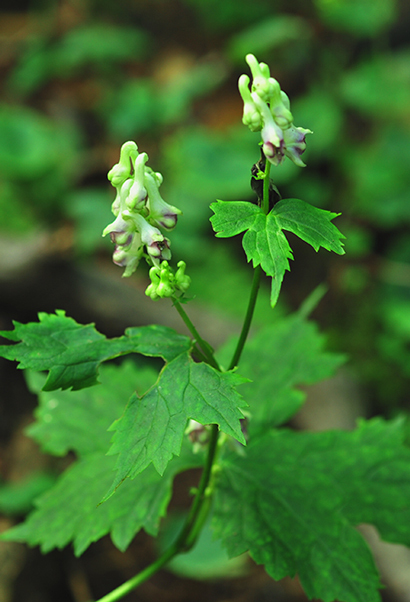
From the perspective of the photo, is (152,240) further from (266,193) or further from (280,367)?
(280,367)

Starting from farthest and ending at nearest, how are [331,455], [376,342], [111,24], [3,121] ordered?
[111,24] < [3,121] < [376,342] < [331,455]

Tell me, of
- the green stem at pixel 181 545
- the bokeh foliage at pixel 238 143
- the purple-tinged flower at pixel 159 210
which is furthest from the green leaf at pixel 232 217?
the bokeh foliage at pixel 238 143

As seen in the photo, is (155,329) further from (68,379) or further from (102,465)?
(102,465)

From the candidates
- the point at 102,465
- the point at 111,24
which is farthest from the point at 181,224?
the point at 111,24

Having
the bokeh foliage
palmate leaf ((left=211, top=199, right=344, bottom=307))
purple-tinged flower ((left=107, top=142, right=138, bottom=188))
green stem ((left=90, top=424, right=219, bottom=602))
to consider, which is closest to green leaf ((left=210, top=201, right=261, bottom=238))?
palmate leaf ((left=211, top=199, right=344, bottom=307))

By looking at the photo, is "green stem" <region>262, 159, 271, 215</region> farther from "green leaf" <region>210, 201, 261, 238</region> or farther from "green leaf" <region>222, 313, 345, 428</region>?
"green leaf" <region>222, 313, 345, 428</region>
